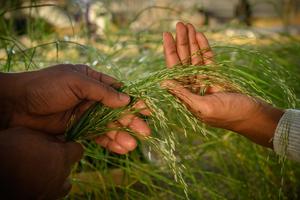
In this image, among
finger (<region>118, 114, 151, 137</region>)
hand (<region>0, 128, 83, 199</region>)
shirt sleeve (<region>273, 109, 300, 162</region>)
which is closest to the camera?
hand (<region>0, 128, 83, 199</region>)

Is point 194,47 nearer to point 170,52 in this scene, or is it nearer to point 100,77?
point 170,52

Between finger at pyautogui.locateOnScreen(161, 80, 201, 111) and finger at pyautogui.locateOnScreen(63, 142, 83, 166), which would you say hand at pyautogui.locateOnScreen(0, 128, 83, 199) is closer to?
finger at pyautogui.locateOnScreen(63, 142, 83, 166)

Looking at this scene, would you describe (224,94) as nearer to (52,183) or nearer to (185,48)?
(185,48)

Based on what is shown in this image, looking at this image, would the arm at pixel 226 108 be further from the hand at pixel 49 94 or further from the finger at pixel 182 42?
the hand at pixel 49 94

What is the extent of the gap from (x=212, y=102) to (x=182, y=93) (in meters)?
0.08

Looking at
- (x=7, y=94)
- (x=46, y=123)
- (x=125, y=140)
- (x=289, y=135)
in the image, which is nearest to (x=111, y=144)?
(x=125, y=140)

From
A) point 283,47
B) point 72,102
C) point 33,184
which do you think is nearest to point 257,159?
point 283,47

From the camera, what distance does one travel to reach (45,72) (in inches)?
29.0

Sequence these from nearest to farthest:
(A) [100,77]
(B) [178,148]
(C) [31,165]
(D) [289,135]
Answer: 1. (C) [31,165]
2. (A) [100,77]
3. (D) [289,135]
4. (B) [178,148]

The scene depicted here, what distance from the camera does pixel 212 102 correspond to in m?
0.86

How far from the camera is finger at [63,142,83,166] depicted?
730 mm

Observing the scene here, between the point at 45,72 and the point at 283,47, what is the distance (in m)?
1.05

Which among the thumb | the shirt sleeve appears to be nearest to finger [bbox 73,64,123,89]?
the thumb

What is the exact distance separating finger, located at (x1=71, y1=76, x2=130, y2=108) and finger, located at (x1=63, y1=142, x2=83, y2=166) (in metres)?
A: 0.09
